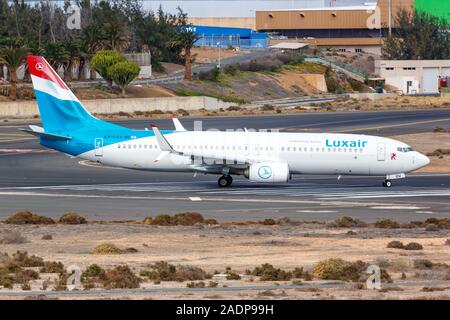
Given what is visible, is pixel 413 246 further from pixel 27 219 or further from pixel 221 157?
pixel 221 157

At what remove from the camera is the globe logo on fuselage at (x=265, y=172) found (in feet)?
212

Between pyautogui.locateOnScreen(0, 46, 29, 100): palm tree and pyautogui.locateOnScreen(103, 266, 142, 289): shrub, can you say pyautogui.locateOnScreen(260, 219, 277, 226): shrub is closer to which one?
pyautogui.locateOnScreen(103, 266, 142, 289): shrub

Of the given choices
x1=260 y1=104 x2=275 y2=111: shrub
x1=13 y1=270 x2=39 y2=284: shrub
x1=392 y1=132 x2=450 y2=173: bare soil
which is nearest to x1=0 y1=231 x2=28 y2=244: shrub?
x1=13 y1=270 x2=39 y2=284: shrub

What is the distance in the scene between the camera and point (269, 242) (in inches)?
1706

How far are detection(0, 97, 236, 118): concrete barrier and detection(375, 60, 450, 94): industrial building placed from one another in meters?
56.8

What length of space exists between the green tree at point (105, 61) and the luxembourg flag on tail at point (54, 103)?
65.1 meters

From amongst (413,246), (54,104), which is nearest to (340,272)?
(413,246)

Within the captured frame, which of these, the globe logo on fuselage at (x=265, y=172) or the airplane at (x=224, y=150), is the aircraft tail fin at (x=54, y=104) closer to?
the airplane at (x=224, y=150)

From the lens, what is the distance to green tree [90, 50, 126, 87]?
13238 cm

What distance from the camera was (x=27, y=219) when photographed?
4972 centimetres

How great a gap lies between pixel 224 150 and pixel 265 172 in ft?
9.94

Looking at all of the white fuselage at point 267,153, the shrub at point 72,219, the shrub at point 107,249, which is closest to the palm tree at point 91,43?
the white fuselage at point 267,153
